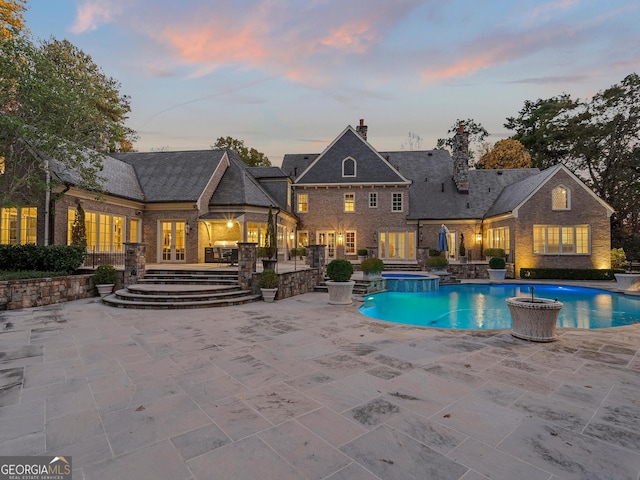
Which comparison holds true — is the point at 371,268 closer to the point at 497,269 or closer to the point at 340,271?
the point at 340,271

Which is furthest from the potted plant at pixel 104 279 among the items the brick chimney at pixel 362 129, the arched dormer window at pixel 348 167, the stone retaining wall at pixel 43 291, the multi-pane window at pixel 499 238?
the multi-pane window at pixel 499 238

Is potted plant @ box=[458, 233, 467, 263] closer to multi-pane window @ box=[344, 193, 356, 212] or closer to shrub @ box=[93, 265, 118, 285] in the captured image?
multi-pane window @ box=[344, 193, 356, 212]

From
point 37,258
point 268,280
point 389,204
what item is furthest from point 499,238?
point 37,258

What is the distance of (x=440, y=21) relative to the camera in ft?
39.8

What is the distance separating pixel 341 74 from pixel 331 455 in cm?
1713

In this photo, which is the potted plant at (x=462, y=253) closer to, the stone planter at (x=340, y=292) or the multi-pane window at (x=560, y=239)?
the multi-pane window at (x=560, y=239)

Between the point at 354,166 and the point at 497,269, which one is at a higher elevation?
the point at 354,166

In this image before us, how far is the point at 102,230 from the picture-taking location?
15.3m

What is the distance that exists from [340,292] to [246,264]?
11.9 feet

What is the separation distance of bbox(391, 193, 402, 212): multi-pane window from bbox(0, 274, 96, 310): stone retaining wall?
62.0ft

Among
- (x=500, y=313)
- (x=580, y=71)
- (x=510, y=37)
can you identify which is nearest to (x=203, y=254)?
(x=500, y=313)

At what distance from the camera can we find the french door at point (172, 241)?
57.8ft

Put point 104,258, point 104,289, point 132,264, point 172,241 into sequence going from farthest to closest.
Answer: point 172,241 → point 104,258 → point 132,264 → point 104,289

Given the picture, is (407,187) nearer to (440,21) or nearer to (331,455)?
(440,21)
